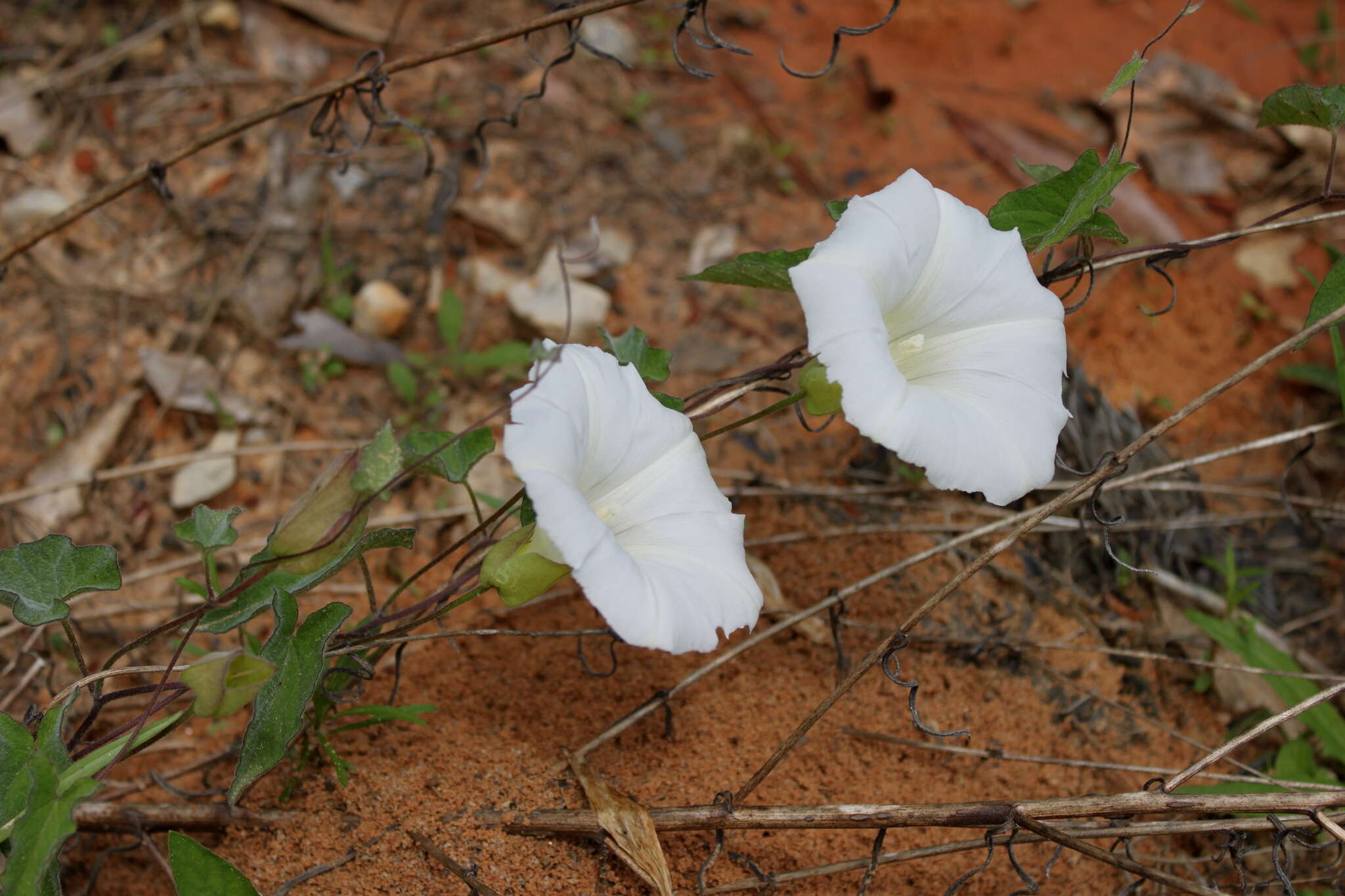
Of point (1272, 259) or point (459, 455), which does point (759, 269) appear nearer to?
point (459, 455)

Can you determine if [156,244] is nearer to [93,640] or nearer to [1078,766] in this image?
[93,640]

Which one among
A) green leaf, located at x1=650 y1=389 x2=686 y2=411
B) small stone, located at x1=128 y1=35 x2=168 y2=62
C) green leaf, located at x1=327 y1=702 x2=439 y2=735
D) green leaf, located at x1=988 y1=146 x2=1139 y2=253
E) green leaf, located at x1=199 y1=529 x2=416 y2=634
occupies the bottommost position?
green leaf, located at x1=327 y1=702 x2=439 y2=735

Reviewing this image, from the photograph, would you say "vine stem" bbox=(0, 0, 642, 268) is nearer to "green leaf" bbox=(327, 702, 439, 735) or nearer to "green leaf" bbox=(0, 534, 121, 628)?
"green leaf" bbox=(0, 534, 121, 628)

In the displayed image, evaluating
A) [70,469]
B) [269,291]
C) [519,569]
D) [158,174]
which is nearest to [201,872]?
[519,569]

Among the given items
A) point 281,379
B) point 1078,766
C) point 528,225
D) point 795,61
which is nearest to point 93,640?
point 281,379

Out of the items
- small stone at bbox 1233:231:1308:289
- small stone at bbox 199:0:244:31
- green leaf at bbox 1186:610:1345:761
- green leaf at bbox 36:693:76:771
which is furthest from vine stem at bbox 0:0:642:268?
small stone at bbox 1233:231:1308:289

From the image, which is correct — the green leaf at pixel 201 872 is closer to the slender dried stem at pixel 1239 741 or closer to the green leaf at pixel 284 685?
the green leaf at pixel 284 685
